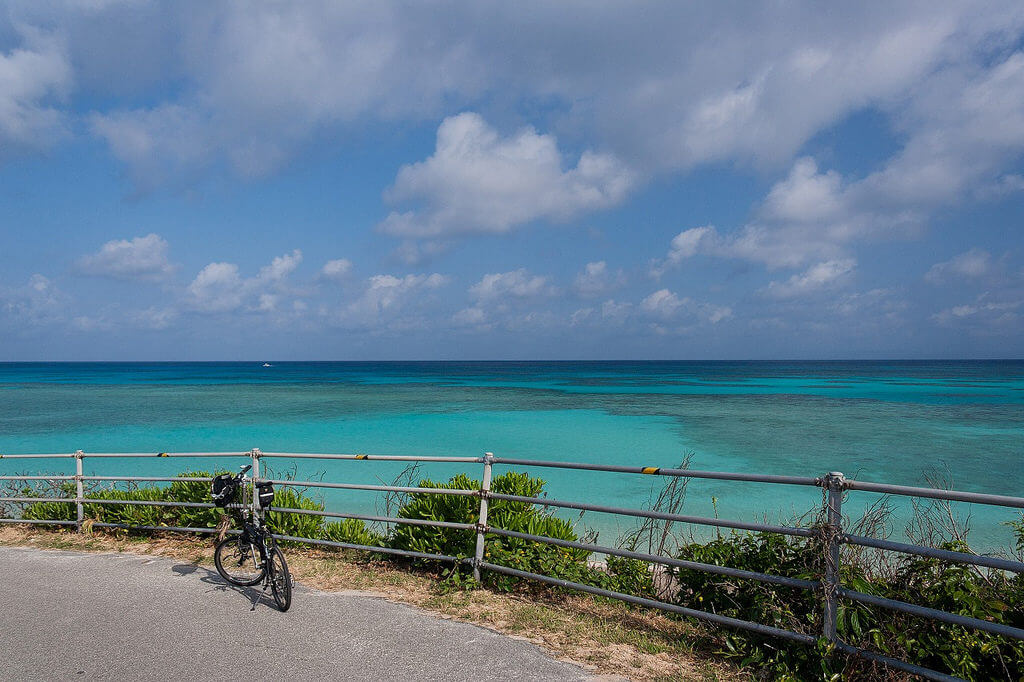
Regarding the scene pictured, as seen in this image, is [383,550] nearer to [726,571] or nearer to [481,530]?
[481,530]

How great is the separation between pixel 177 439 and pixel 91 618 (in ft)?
85.4

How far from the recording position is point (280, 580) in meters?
5.31

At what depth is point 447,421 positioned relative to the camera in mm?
35031

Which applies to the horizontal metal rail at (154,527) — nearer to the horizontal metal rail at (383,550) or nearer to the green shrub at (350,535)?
the horizontal metal rail at (383,550)

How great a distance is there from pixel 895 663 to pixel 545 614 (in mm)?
2576

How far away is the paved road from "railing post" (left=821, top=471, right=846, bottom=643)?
173cm

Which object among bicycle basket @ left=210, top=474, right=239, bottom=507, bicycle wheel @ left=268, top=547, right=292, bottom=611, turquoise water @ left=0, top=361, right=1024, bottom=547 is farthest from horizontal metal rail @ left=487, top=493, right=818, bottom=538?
turquoise water @ left=0, top=361, right=1024, bottom=547

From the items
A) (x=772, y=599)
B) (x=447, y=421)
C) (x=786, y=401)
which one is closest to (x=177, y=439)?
(x=447, y=421)

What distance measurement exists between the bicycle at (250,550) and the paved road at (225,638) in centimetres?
16

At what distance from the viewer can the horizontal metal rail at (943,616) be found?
329cm

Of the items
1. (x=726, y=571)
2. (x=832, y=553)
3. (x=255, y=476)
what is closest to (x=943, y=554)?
(x=832, y=553)

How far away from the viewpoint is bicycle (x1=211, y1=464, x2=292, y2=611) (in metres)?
5.34

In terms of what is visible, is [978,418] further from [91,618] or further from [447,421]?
[91,618]

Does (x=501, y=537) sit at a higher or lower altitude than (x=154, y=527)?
higher
